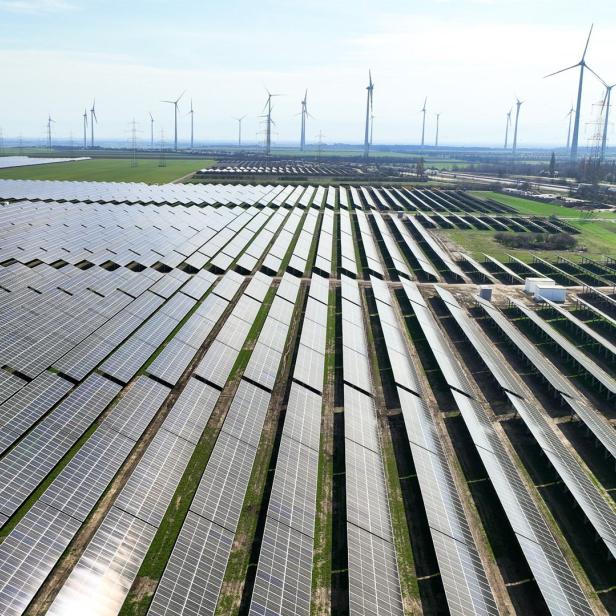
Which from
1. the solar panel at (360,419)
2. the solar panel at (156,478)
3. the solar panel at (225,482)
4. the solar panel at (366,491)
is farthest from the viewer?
the solar panel at (360,419)

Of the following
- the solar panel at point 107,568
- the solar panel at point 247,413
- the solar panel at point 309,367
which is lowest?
the solar panel at point 107,568

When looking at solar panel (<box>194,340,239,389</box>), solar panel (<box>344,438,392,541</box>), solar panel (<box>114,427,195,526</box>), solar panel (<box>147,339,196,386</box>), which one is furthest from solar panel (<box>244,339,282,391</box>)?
solar panel (<box>344,438,392,541</box>)

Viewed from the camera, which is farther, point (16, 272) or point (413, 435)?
point (16, 272)

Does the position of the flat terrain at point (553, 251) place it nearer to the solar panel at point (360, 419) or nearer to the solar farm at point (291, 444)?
the solar farm at point (291, 444)

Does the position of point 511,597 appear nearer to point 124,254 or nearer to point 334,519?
point 334,519

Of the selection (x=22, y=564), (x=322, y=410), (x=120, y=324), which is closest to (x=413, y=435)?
(x=322, y=410)

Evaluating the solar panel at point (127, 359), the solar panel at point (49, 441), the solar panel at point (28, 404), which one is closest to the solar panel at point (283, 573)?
the solar panel at point (49, 441)

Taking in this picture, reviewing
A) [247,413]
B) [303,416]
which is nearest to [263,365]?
[247,413]
